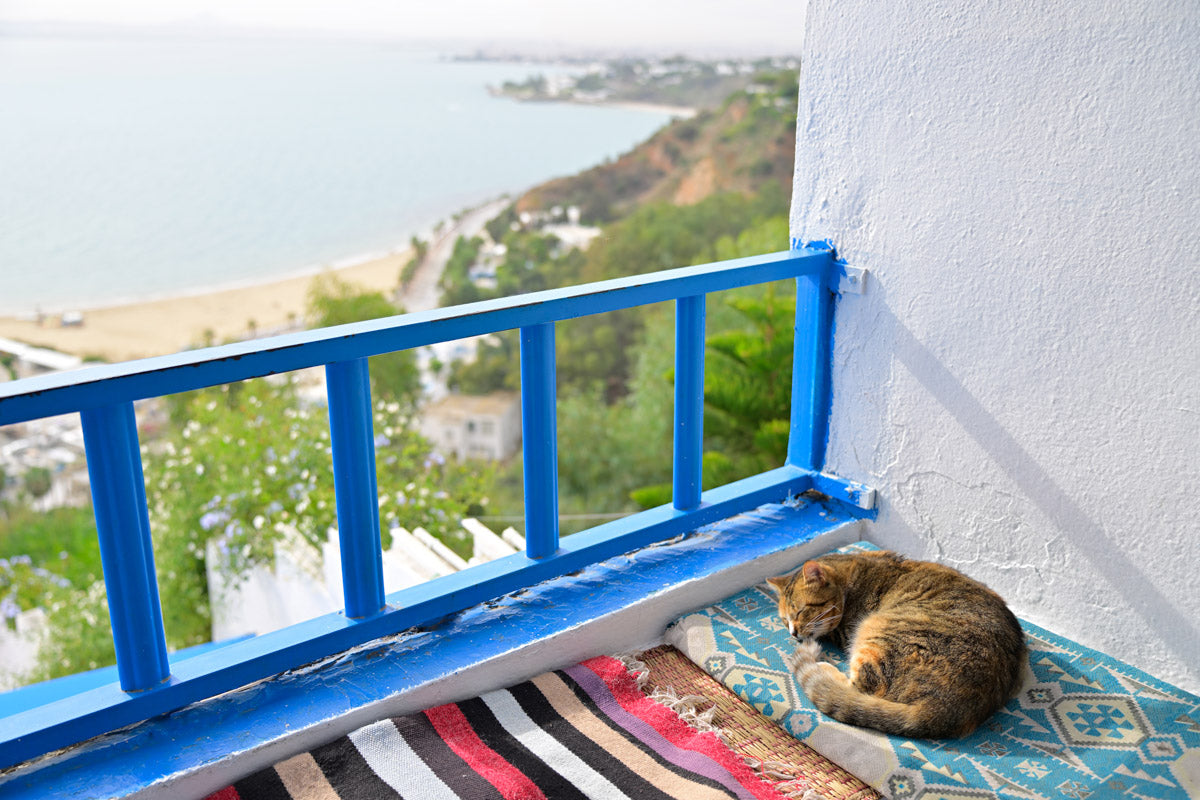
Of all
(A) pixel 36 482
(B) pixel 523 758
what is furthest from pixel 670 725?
(A) pixel 36 482

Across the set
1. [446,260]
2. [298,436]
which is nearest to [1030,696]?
[298,436]

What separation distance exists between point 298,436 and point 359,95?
12597 millimetres

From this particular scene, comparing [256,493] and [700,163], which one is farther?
Result: [700,163]

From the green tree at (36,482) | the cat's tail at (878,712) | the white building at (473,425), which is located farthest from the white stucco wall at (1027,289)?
the green tree at (36,482)

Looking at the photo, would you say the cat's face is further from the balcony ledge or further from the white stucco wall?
the white stucco wall

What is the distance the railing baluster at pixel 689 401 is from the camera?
2.17 metres

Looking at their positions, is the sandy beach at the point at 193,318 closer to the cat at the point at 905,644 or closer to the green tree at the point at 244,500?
the green tree at the point at 244,500

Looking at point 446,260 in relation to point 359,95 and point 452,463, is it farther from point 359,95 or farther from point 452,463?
point 452,463

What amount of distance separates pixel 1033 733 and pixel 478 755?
1024mm

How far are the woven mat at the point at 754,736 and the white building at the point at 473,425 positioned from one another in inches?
427

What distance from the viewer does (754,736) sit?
5.94 feet

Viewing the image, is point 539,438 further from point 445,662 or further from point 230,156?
point 230,156

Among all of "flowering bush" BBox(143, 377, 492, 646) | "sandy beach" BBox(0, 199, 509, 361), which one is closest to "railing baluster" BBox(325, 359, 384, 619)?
"flowering bush" BBox(143, 377, 492, 646)

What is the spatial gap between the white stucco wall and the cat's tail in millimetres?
514
